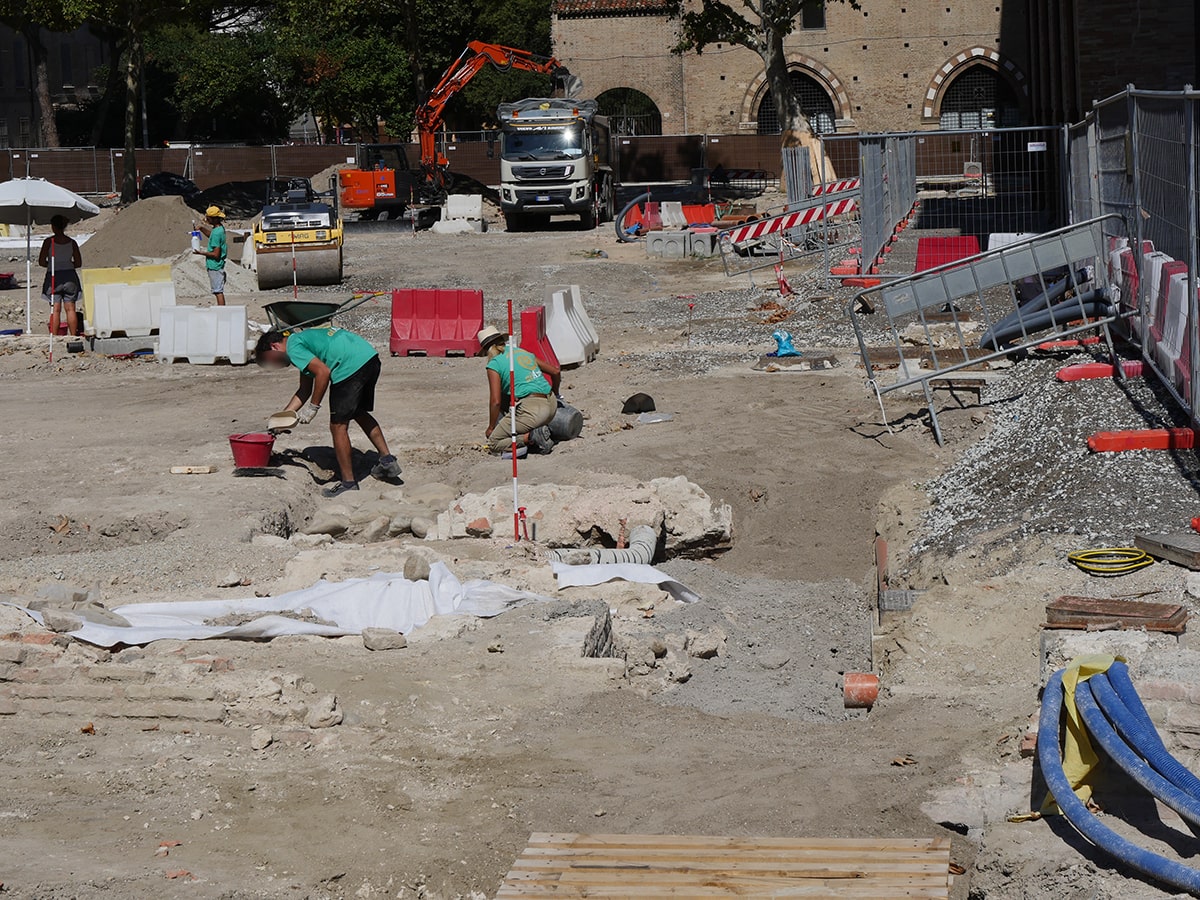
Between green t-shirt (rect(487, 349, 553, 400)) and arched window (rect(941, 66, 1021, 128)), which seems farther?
arched window (rect(941, 66, 1021, 128))

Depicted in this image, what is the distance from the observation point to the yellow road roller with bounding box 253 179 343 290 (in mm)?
24266

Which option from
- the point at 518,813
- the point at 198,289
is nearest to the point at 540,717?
the point at 518,813

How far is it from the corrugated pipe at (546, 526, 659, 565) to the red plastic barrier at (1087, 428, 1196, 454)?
3.11 metres

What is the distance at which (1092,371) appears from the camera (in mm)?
11812

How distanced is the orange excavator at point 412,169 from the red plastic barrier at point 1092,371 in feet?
87.4

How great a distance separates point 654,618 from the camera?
8.53 metres

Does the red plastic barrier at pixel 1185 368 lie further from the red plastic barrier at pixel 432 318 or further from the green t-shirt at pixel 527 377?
the red plastic barrier at pixel 432 318

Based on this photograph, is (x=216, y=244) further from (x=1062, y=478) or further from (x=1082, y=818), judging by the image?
(x=1082, y=818)

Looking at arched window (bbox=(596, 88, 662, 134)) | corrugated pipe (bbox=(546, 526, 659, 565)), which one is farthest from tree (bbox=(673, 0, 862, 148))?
corrugated pipe (bbox=(546, 526, 659, 565))

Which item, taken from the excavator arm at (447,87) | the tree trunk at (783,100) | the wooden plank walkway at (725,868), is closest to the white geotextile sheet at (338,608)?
the wooden plank walkway at (725,868)

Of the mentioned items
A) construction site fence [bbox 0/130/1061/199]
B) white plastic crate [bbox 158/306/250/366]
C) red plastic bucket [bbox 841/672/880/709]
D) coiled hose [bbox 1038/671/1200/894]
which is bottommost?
red plastic bucket [bbox 841/672/880/709]

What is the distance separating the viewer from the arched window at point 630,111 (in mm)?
53719

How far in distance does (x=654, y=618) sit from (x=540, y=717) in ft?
5.88

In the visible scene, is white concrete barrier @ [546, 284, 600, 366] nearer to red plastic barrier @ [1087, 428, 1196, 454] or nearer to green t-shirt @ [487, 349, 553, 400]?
green t-shirt @ [487, 349, 553, 400]
